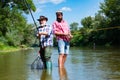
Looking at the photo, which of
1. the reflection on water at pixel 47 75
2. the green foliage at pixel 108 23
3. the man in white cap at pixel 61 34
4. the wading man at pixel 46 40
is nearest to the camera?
the reflection on water at pixel 47 75

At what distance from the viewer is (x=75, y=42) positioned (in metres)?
124

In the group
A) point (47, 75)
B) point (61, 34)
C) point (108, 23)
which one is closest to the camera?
point (47, 75)

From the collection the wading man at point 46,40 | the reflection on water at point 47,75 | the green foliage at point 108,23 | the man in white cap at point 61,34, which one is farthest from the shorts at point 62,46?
the green foliage at point 108,23

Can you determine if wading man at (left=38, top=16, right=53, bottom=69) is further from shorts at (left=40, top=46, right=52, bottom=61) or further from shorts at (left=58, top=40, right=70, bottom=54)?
shorts at (left=58, top=40, right=70, bottom=54)

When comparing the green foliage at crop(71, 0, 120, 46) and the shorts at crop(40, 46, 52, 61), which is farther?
the green foliage at crop(71, 0, 120, 46)

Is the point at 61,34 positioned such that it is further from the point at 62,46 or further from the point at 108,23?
the point at 108,23

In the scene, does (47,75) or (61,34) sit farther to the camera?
(61,34)

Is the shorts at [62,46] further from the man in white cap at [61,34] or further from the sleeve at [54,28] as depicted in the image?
the sleeve at [54,28]

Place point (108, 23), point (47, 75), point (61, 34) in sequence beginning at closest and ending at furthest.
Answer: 1. point (47, 75)
2. point (61, 34)
3. point (108, 23)

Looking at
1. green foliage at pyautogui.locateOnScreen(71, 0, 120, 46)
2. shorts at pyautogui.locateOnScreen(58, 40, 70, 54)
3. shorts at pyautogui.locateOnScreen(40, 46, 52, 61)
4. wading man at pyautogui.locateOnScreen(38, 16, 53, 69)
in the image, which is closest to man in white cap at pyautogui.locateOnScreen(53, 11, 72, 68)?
shorts at pyautogui.locateOnScreen(58, 40, 70, 54)

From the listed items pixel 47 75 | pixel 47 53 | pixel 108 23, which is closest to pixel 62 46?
pixel 47 53

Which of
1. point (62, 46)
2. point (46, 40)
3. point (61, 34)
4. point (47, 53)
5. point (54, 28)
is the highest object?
point (54, 28)

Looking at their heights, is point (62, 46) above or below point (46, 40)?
below

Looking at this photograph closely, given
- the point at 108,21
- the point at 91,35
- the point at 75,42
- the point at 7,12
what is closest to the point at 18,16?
the point at 7,12
